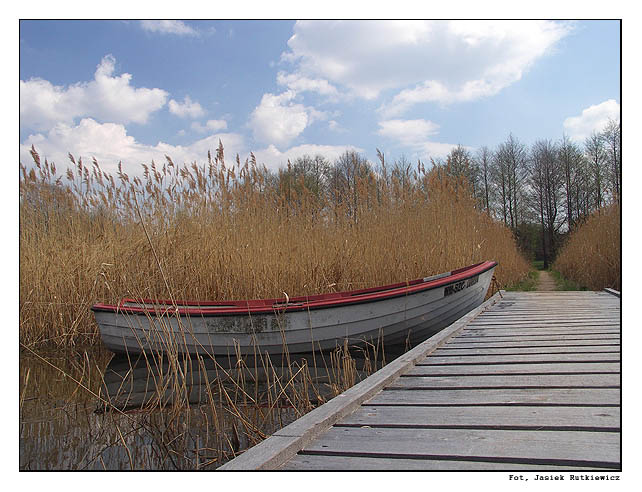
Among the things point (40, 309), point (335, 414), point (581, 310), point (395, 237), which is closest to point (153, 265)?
point (40, 309)

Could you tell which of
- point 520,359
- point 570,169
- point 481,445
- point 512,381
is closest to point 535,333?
point 520,359

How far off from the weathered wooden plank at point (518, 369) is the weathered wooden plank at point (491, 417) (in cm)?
59

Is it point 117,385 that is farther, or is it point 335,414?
point 117,385

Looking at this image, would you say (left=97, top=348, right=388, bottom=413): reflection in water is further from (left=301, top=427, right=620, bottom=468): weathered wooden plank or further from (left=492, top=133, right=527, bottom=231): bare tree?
(left=492, top=133, right=527, bottom=231): bare tree

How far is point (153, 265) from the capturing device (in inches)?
194

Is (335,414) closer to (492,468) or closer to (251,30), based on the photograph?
(492,468)

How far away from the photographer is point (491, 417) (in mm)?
1607

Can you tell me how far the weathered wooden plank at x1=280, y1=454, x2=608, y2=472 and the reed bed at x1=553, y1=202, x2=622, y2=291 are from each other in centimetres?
571

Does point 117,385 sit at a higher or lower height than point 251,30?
lower

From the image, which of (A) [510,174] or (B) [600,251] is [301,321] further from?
(A) [510,174]
